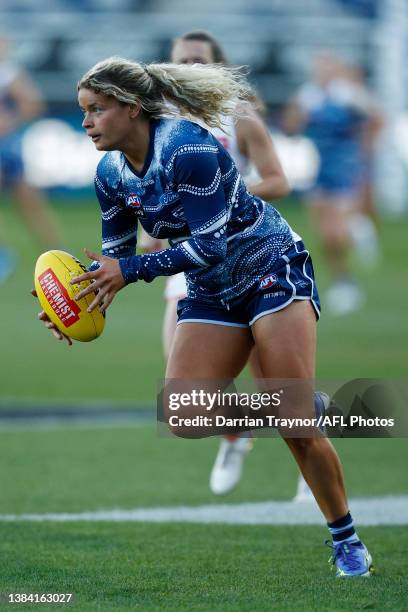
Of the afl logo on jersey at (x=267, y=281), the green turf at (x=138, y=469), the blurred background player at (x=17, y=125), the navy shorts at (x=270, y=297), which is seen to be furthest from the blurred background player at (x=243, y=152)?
the blurred background player at (x=17, y=125)

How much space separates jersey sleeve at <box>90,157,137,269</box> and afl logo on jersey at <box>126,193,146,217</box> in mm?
61

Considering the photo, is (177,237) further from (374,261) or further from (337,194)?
(374,261)

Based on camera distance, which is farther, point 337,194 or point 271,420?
point 337,194

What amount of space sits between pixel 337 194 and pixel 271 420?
1269cm

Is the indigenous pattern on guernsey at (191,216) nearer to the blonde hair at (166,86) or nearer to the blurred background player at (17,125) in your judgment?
the blonde hair at (166,86)

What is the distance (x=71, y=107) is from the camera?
26.2m

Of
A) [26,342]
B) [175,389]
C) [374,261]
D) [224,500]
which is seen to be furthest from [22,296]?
[175,389]

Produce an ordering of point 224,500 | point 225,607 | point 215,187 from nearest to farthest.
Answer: point 225,607 → point 215,187 → point 224,500

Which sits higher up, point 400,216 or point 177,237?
point 177,237

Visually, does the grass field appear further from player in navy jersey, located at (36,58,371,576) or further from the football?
the football

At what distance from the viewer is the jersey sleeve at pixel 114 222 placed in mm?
5086

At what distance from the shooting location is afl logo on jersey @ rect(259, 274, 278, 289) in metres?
5.05

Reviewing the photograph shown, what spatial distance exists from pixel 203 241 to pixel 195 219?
3.4 inches

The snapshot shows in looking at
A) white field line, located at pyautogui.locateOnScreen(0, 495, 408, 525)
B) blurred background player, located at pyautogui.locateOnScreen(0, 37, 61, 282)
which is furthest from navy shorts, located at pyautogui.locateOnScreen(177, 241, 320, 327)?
blurred background player, located at pyautogui.locateOnScreen(0, 37, 61, 282)
